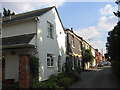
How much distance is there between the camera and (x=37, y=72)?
38.9 feet

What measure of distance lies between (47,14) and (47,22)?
2.73 feet

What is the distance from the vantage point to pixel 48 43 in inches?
582

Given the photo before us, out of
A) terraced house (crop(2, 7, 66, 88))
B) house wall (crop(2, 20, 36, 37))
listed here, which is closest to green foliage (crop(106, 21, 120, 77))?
terraced house (crop(2, 7, 66, 88))

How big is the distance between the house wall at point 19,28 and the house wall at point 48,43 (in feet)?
2.27

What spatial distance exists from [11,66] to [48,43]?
4.14m

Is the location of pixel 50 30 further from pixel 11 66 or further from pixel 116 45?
pixel 116 45

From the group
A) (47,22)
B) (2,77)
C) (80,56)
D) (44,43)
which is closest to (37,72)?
(44,43)

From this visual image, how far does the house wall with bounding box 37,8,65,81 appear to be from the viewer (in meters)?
13.2

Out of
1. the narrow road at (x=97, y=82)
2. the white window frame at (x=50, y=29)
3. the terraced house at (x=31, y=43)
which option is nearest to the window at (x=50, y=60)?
the terraced house at (x=31, y=43)

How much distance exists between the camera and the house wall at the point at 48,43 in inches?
520

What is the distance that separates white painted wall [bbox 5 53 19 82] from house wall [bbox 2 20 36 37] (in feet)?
7.24

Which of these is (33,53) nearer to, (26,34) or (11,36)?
(26,34)

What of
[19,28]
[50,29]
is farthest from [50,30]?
[19,28]

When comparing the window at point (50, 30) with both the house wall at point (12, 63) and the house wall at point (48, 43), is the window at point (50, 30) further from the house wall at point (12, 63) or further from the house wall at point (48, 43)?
the house wall at point (12, 63)
